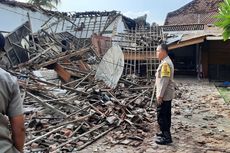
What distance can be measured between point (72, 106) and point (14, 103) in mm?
6002

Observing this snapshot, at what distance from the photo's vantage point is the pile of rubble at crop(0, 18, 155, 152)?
6.46 meters

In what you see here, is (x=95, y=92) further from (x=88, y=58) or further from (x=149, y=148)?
(x=88, y=58)

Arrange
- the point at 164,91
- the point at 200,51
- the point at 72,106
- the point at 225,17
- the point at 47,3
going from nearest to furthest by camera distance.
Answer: the point at 164,91
the point at 225,17
the point at 72,106
the point at 200,51
the point at 47,3

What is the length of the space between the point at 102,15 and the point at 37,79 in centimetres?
1631

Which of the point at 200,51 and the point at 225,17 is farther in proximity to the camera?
the point at 200,51

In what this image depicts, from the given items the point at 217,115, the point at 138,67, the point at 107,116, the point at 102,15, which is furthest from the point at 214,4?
the point at 107,116

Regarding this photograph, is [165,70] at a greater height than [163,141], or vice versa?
[165,70]

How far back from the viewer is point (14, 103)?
2.29m

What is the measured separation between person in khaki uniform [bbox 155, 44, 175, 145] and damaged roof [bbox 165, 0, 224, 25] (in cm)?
2712

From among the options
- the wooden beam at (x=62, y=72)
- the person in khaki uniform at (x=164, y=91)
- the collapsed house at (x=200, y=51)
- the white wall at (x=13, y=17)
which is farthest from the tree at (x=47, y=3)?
the person in khaki uniform at (x=164, y=91)

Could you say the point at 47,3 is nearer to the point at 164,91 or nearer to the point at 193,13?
the point at 193,13

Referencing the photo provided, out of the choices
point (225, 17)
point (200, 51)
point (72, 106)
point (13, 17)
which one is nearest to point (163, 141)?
point (72, 106)

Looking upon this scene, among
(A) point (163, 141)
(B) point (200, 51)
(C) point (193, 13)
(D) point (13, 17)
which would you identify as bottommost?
(A) point (163, 141)

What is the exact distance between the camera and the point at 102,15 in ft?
84.8
